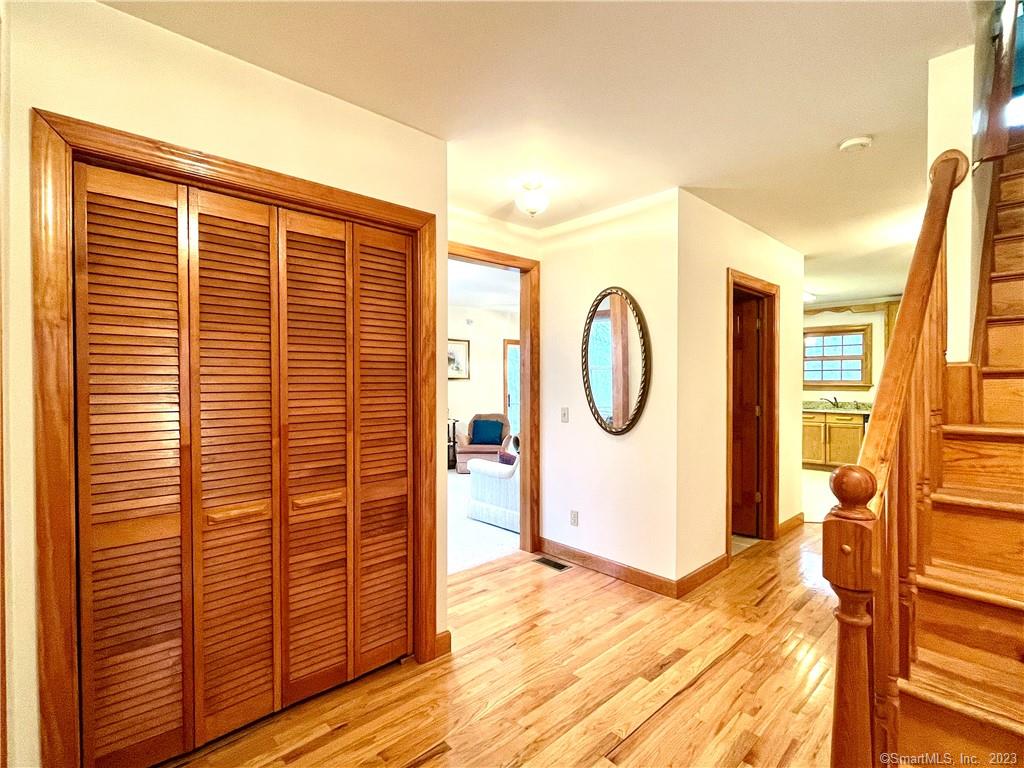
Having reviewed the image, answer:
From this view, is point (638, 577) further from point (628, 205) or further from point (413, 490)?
point (628, 205)

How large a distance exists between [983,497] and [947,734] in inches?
25.7

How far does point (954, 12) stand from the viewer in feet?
4.80

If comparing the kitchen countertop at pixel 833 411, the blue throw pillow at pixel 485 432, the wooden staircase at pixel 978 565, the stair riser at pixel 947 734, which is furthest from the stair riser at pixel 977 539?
the kitchen countertop at pixel 833 411

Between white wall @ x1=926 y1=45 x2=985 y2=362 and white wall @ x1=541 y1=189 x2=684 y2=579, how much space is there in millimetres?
1316

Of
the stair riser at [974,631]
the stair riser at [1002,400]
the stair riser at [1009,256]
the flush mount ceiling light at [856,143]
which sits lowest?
the stair riser at [974,631]

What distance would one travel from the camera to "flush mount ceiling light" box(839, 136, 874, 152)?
2232mm

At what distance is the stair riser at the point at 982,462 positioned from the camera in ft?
4.73

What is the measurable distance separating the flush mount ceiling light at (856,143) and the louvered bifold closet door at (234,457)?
264 centimetres

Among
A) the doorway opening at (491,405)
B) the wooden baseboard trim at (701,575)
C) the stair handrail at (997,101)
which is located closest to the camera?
the stair handrail at (997,101)

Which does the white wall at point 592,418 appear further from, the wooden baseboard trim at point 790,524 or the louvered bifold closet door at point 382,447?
the wooden baseboard trim at point 790,524

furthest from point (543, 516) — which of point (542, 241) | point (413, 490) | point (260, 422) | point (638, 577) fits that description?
point (260, 422)

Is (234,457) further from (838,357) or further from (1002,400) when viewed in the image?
(838,357)

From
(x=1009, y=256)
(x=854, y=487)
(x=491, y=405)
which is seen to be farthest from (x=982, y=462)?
(x=491, y=405)

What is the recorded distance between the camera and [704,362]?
3.10 m
